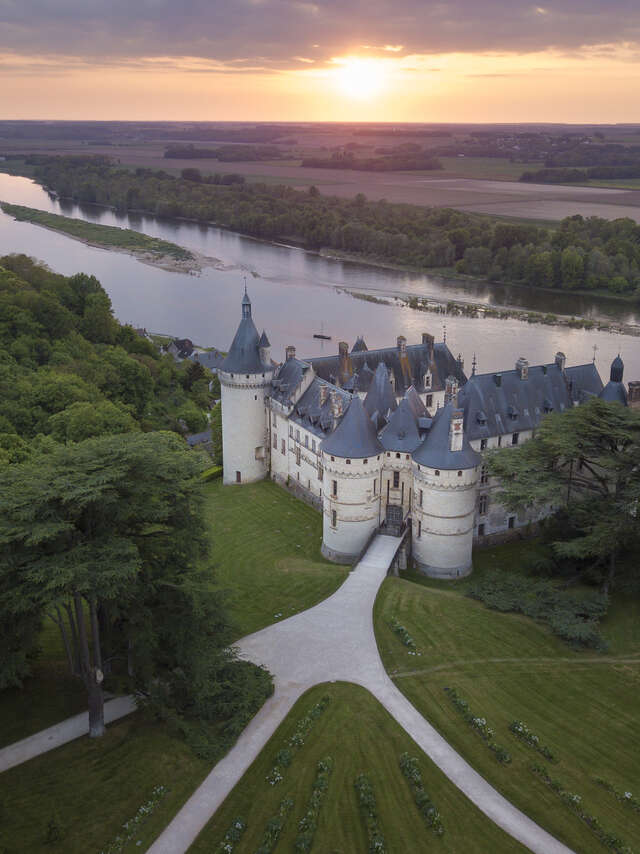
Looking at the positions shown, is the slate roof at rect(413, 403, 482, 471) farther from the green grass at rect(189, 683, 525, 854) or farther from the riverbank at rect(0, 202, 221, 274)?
the riverbank at rect(0, 202, 221, 274)

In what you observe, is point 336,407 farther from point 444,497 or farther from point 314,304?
point 314,304

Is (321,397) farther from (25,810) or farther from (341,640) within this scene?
(25,810)

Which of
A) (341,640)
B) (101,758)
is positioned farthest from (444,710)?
(101,758)

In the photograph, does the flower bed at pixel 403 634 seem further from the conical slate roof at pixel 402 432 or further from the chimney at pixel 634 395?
the chimney at pixel 634 395

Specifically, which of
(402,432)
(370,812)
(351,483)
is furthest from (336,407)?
(370,812)

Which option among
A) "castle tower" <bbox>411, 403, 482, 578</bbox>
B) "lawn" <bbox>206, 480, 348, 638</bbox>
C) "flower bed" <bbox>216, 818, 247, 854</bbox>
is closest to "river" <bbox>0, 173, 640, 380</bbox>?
"lawn" <bbox>206, 480, 348, 638</bbox>

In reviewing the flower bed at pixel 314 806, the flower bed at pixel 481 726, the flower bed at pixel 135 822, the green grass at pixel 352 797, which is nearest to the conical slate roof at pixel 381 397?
the flower bed at pixel 481 726

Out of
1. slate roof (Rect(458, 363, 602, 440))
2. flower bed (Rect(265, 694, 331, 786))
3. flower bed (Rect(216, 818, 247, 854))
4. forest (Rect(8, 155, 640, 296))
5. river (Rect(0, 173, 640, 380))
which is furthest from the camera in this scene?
forest (Rect(8, 155, 640, 296))
